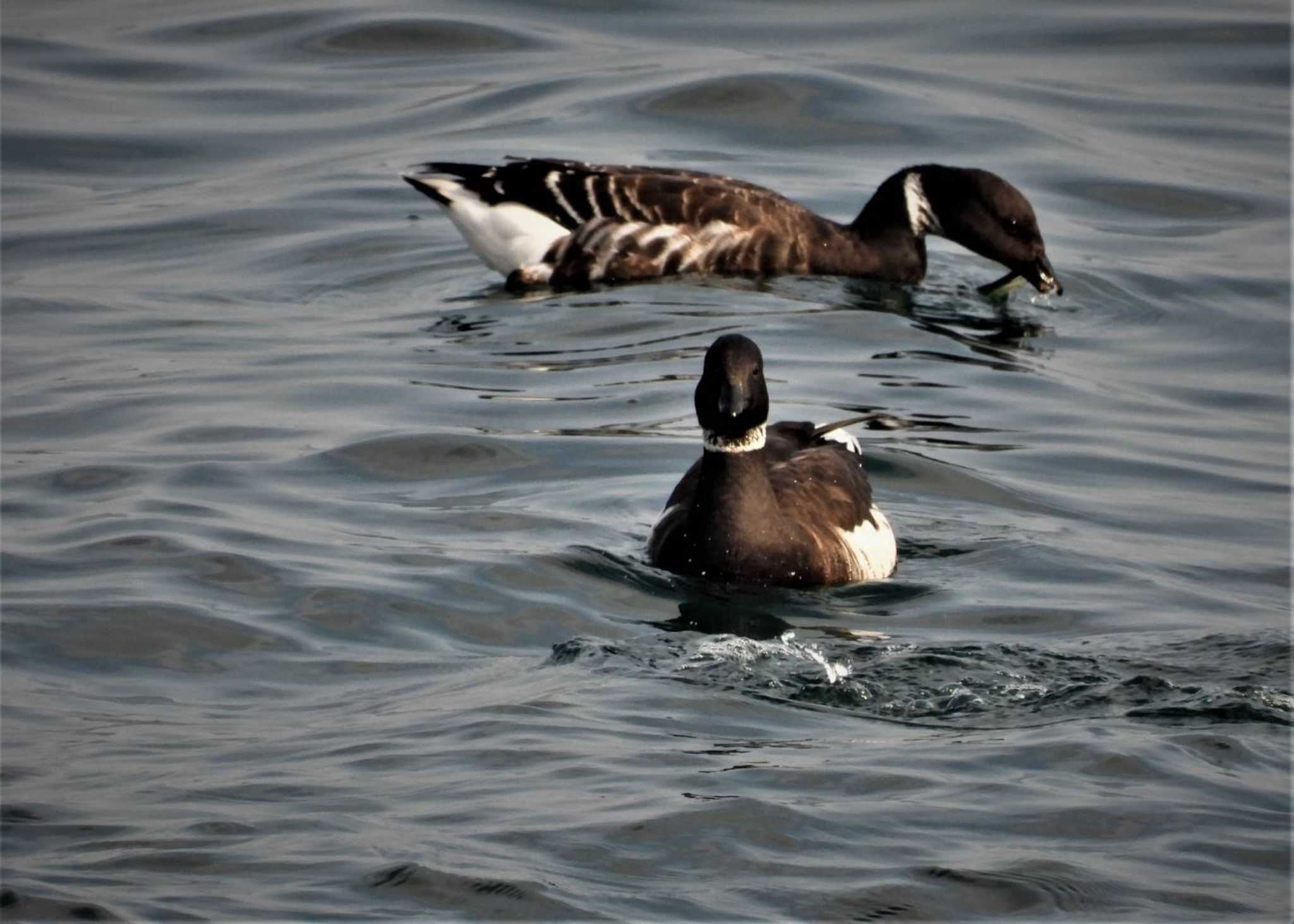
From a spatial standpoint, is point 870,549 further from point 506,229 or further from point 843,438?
point 506,229

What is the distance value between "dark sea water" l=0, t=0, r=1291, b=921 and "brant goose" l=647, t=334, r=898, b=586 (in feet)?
0.55

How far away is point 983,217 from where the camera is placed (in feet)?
50.6

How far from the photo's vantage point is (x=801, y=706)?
7.69m

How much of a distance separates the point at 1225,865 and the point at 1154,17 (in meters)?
17.8

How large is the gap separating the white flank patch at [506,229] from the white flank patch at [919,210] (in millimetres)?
2649

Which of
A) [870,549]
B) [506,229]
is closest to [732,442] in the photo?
[870,549]

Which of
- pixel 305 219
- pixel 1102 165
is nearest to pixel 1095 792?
pixel 305 219

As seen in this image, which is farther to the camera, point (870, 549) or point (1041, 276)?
point (1041, 276)

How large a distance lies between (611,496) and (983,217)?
18.5 feet

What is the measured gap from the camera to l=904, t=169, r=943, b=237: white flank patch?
15.6 metres

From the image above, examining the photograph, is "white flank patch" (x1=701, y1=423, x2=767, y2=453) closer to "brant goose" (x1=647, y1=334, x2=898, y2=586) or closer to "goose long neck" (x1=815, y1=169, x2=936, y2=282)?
"brant goose" (x1=647, y1=334, x2=898, y2=586)

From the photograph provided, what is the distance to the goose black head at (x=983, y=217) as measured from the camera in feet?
49.3

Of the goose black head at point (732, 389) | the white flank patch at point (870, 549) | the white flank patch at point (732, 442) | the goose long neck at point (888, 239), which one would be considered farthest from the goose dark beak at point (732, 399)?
the goose long neck at point (888, 239)

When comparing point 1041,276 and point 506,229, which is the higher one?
point 506,229
